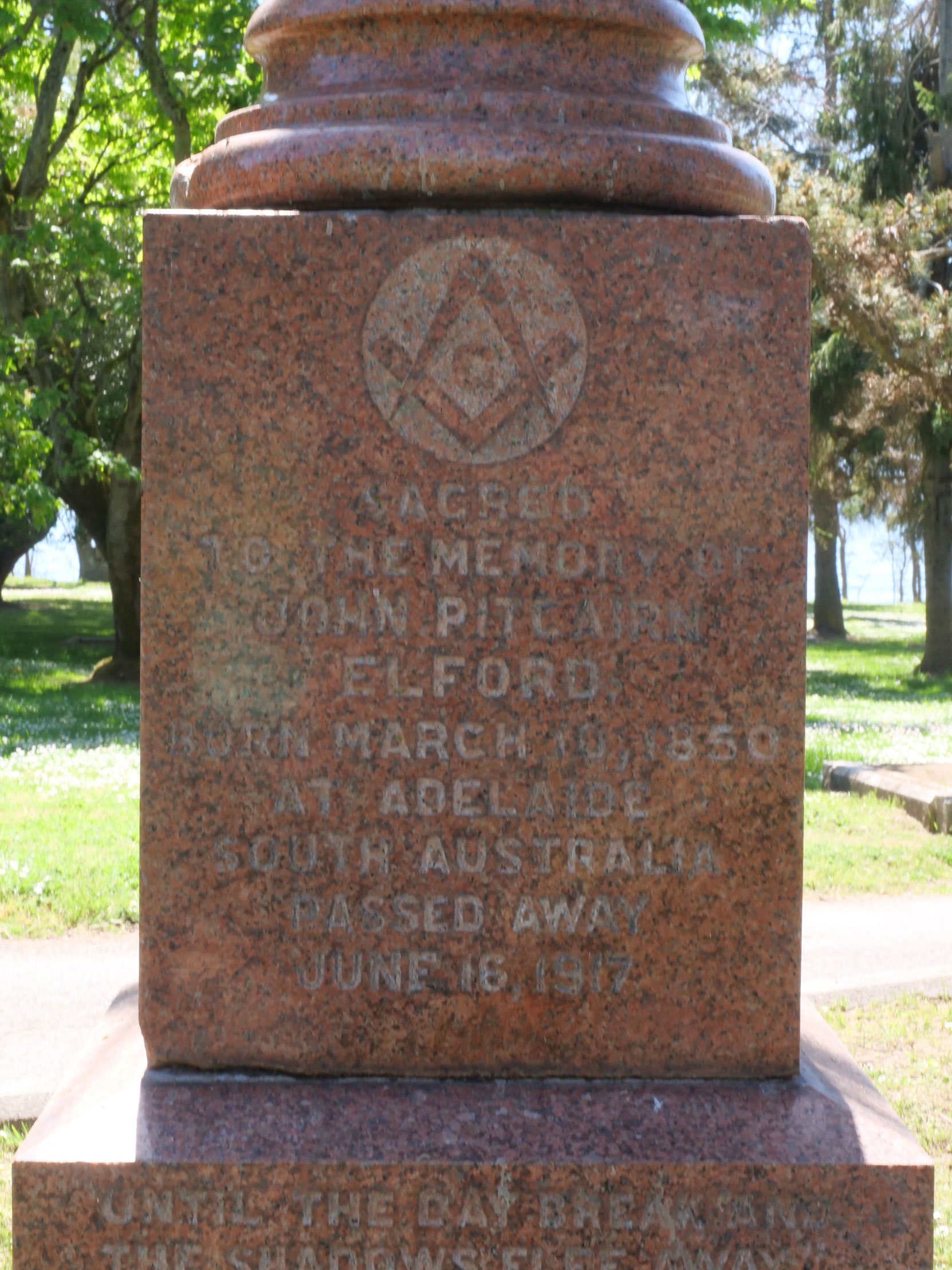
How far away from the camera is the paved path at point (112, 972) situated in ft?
15.2

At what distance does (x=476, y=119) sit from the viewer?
105 inches

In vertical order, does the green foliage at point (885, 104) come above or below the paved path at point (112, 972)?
above

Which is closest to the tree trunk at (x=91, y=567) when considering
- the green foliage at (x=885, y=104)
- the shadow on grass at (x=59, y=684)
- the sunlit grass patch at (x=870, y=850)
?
the shadow on grass at (x=59, y=684)

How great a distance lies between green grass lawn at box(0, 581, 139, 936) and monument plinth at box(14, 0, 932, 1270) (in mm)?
4037

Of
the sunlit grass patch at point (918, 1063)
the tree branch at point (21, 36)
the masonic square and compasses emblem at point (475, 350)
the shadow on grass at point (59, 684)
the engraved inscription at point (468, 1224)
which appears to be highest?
the tree branch at point (21, 36)

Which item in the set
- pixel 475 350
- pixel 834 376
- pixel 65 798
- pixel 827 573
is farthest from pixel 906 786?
pixel 827 573

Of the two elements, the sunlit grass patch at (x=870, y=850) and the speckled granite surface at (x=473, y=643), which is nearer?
the speckled granite surface at (x=473, y=643)

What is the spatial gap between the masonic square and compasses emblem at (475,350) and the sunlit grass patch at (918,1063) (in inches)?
91.8

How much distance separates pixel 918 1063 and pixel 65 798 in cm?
629

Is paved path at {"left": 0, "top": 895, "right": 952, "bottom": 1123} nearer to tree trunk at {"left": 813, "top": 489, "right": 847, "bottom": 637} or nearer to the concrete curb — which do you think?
the concrete curb

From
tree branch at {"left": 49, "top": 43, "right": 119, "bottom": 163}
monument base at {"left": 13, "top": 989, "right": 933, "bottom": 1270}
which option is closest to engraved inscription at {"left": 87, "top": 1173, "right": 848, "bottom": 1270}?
monument base at {"left": 13, "top": 989, "right": 933, "bottom": 1270}

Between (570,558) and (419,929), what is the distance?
0.79m

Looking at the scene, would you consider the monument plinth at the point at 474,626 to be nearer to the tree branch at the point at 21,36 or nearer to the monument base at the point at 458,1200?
the monument base at the point at 458,1200

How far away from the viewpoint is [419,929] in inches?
105
